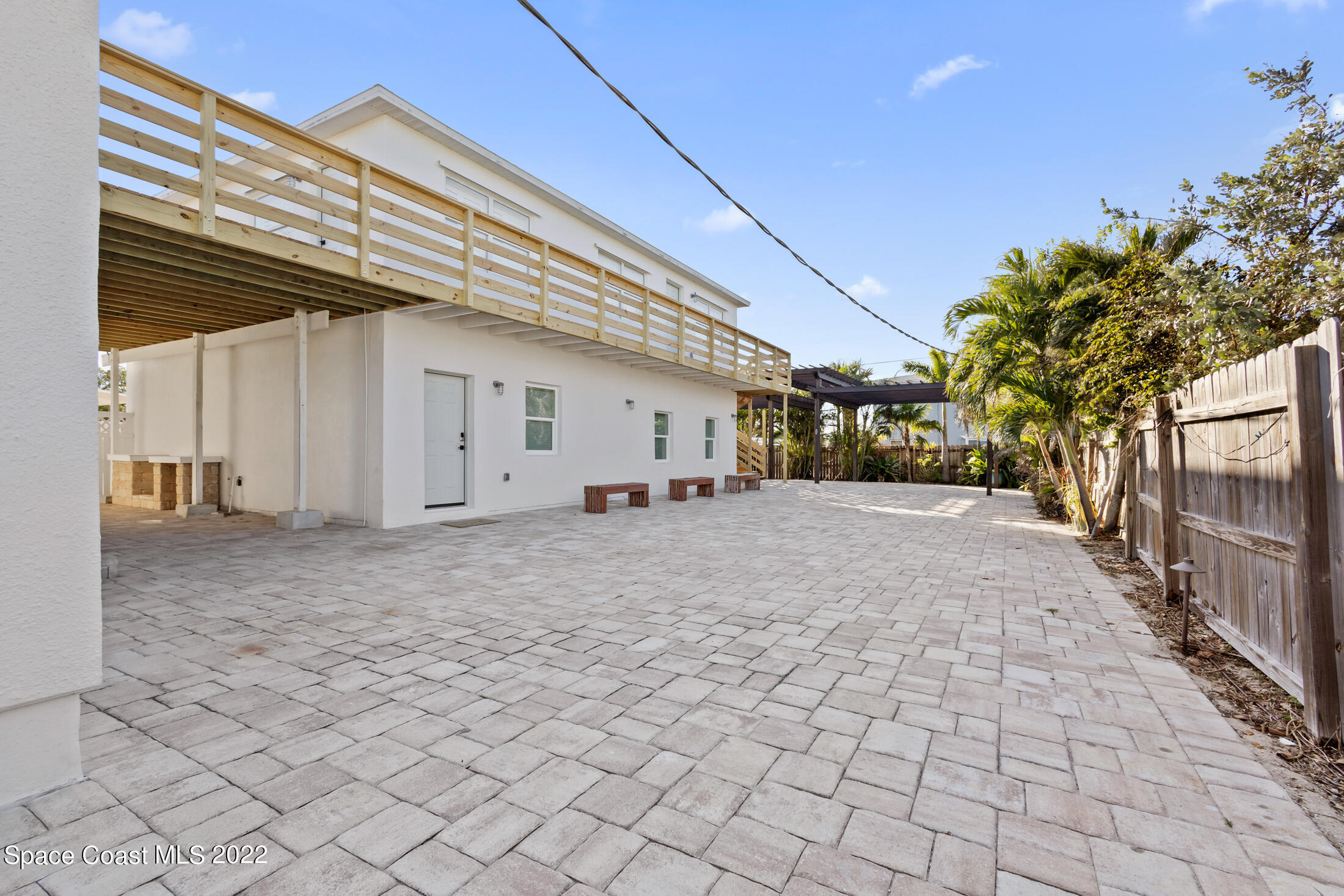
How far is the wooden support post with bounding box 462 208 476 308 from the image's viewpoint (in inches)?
307

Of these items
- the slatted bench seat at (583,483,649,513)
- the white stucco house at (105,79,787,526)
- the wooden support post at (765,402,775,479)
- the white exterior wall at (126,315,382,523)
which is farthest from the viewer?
the wooden support post at (765,402,775,479)

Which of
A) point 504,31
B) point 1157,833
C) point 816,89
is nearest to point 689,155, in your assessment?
point 504,31

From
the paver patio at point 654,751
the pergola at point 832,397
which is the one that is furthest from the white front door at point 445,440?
the pergola at point 832,397

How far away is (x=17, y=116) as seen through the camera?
6.32ft

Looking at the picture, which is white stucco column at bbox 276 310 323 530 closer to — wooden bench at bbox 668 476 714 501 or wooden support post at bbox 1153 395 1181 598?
wooden bench at bbox 668 476 714 501

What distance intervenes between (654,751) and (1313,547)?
287 cm

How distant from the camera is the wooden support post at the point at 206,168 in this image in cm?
510

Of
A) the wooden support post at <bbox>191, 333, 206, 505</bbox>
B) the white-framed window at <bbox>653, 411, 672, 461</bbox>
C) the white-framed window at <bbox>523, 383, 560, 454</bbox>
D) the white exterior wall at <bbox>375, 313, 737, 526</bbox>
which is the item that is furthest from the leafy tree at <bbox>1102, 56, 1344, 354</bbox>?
the wooden support post at <bbox>191, 333, 206, 505</bbox>

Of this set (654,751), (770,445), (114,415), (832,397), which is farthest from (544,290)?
(770,445)

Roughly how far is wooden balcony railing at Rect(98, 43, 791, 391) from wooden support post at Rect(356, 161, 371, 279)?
0.04ft

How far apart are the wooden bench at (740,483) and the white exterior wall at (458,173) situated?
18.0 ft

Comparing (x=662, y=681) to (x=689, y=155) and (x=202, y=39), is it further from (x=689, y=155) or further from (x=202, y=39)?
(x=202, y=39)

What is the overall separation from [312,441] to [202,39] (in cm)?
514

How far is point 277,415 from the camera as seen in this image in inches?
365
